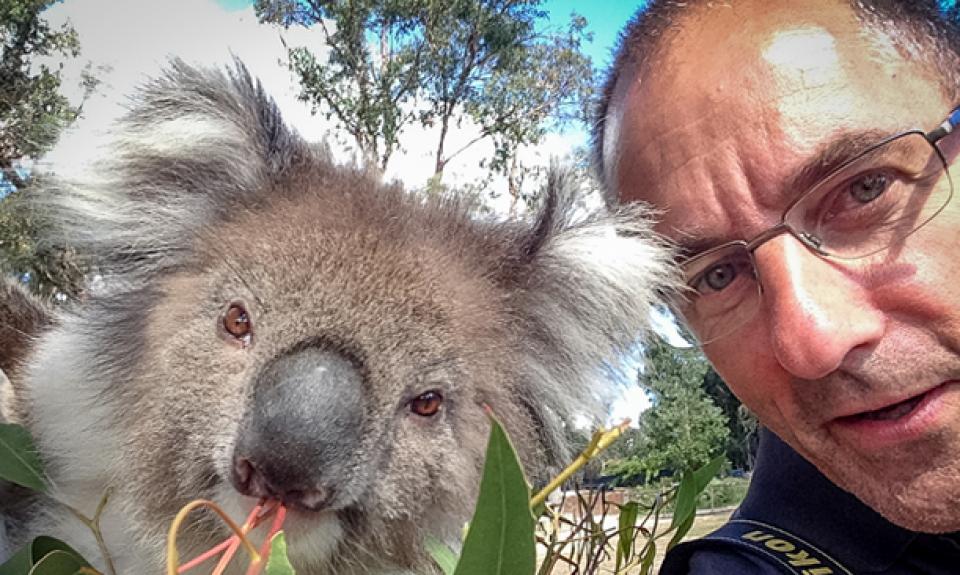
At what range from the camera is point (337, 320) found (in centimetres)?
138

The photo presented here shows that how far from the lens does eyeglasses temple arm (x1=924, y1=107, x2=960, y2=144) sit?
1417 millimetres

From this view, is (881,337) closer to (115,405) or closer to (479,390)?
(479,390)

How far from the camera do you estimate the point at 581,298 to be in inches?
69.7

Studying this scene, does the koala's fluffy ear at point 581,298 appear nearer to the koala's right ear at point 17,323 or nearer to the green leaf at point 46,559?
the green leaf at point 46,559

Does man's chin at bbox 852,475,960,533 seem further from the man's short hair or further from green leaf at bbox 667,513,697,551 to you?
the man's short hair

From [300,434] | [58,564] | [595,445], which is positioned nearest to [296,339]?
[300,434]

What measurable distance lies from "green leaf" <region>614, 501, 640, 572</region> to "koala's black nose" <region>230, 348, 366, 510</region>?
493 mm

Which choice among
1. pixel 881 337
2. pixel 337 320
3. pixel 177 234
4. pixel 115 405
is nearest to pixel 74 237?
pixel 177 234

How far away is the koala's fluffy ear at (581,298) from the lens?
64.9 inches

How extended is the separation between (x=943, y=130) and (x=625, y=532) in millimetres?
858

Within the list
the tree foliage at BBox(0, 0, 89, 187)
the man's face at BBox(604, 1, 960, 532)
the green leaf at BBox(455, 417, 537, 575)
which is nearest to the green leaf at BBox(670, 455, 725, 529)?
the man's face at BBox(604, 1, 960, 532)

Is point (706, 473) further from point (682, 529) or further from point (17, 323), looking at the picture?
point (17, 323)

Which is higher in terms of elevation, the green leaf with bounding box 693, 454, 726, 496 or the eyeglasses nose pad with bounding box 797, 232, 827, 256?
the eyeglasses nose pad with bounding box 797, 232, 827, 256

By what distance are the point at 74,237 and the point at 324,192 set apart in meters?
0.53
